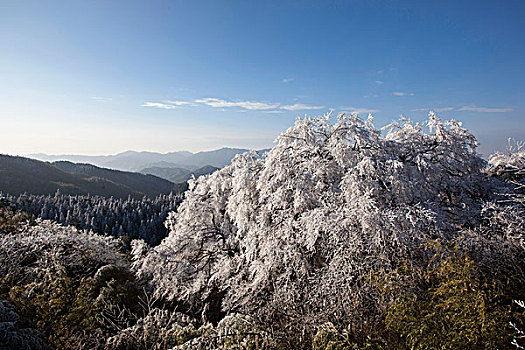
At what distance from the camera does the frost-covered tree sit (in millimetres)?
6109

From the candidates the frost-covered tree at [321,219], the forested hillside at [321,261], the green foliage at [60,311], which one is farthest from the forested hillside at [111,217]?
the green foliage at [60,311]

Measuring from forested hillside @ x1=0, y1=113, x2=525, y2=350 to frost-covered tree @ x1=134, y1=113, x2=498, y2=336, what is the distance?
0.05 meters

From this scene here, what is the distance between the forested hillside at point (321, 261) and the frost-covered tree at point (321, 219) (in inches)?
2.0

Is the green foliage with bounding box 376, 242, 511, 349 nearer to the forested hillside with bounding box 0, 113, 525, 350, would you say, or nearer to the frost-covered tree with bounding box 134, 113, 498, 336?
the forested hillside with bounding box 0, 113, 525, 350

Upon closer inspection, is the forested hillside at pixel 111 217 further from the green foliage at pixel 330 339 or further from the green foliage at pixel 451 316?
the green foliage at pixel 451 316

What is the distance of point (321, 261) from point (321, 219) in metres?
1.60

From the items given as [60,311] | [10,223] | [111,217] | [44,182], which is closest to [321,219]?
[60,311]

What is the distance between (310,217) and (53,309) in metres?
6.68

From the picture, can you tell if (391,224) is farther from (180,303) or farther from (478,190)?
(180,303)

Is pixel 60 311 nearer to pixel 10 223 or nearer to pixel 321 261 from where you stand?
pixel 321 261

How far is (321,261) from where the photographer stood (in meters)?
7.47

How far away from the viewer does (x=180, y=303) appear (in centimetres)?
978

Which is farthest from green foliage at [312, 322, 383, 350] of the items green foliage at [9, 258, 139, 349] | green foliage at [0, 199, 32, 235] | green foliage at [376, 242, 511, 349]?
green foliage at [0, 199, 32, 235]

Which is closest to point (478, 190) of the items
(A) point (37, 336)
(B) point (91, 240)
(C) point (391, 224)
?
(C) point (391, 224)
